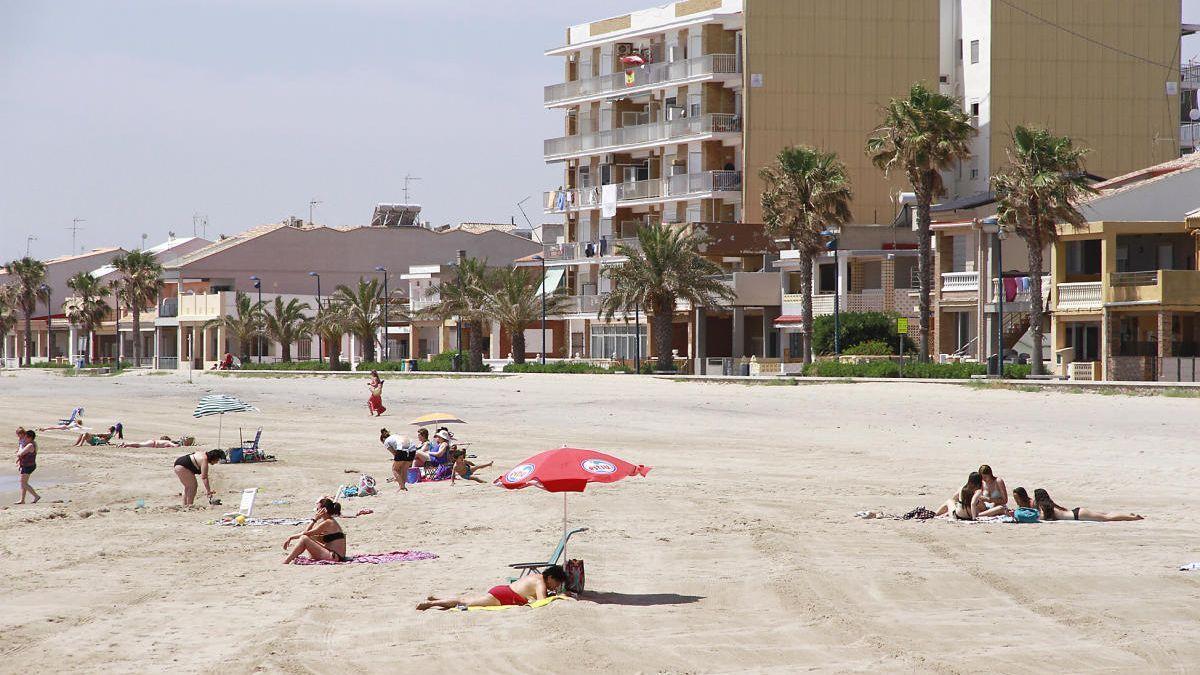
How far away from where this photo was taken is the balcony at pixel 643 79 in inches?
2852

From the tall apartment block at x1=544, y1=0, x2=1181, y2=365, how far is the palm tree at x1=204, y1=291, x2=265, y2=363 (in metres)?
22.5

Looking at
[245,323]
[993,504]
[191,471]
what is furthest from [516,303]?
[993,504]

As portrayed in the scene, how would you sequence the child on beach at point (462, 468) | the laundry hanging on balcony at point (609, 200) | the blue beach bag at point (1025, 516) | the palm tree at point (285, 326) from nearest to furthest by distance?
the blue beach bag at point (1025, 516) < the child on beach at point (462, 468) < the laundry hanging on balcony at point (609, 200) < the palm tree at point (285, 326)

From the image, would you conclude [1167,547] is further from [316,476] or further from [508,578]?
[316,476]

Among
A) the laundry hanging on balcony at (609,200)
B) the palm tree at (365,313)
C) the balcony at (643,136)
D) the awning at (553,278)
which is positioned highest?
the balcony at (643,136)

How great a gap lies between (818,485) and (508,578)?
9133mm

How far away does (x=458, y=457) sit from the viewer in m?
24.8

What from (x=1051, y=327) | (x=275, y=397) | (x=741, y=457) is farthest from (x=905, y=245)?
(x=741, y=457)

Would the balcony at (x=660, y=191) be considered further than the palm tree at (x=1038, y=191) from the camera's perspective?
Yes

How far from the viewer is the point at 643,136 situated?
7519cm

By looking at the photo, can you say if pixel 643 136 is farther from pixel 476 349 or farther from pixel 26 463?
pixel 26 463

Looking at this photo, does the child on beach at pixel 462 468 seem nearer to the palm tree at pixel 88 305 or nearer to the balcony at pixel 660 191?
the balcony at pixel 660 191

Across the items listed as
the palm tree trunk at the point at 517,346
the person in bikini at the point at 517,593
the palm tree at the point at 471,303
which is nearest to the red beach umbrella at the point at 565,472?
the person in bikini at the point at 517,593

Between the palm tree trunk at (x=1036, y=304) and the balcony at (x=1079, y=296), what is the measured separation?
1359 millimetres
